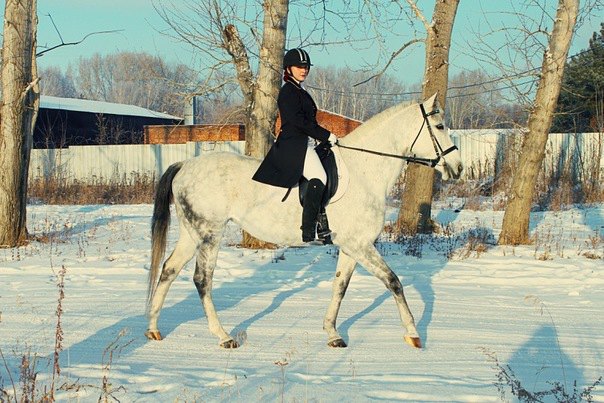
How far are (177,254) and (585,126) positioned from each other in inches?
1275

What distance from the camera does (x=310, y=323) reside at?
812 centimetres

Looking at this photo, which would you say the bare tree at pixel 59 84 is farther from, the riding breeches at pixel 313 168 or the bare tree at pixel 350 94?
the riding breeches at pixel 313 168

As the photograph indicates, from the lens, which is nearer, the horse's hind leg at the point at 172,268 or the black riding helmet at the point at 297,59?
the black riding helmet at the point at 297,59

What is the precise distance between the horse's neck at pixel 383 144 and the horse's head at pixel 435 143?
0.10m

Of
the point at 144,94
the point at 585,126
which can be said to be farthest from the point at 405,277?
the point at 144,94

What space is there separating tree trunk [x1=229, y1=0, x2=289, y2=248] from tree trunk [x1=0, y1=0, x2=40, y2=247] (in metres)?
4.72

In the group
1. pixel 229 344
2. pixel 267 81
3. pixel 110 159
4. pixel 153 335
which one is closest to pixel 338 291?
pixel 229 344

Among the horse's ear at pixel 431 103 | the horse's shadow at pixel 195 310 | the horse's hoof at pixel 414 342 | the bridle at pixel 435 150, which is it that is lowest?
the horse's shadow at pixel 195 310

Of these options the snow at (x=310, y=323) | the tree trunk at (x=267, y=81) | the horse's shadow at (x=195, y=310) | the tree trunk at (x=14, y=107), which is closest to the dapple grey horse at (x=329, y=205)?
the horse's shadow at (x=195, y=310)

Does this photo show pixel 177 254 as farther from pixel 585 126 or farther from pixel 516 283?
pixel 585 126

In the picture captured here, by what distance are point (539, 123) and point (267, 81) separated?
18.7ft

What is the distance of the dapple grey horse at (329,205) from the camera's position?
7.20m

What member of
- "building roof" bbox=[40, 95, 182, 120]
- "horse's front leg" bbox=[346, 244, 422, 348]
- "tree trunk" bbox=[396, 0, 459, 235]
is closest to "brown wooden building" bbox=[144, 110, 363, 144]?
"building roof" bbox=[40, 95, 182, 120]

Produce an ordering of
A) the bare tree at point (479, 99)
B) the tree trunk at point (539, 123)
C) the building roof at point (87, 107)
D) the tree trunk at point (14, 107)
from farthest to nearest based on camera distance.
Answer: the building roof at point (87, 107), the bare tree at point (479, 99), the tree trunk at point (14, 107), the tree trunk at point (539, 123)
